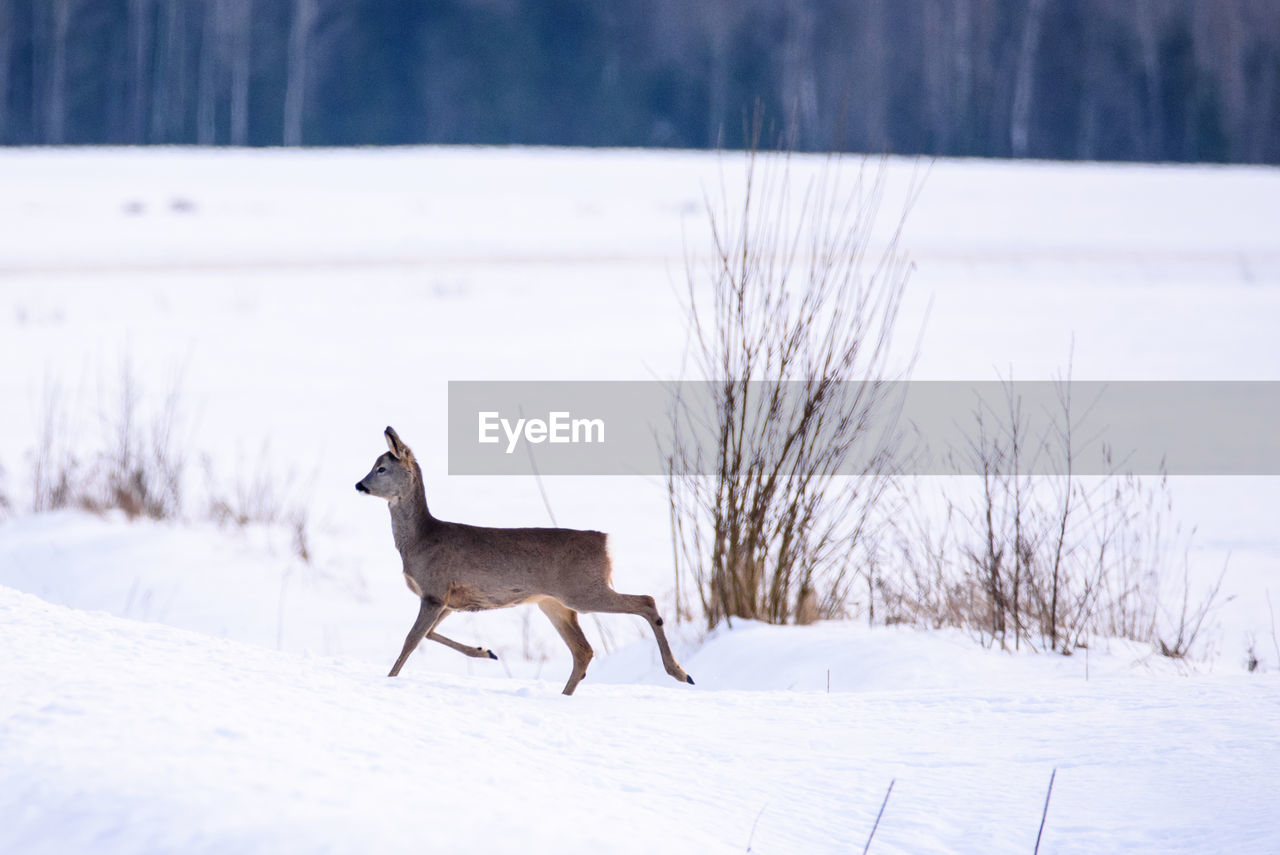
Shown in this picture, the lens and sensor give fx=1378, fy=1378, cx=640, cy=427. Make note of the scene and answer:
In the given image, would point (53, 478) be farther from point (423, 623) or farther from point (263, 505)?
point (423, 623)

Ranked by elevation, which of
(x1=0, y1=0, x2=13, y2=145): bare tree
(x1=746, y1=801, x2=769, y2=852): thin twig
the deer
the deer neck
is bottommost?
(x1=746, y1=801, x2=769, y2=852): thin twig

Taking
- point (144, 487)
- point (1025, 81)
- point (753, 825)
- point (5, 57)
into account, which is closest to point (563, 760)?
point (753, 825)

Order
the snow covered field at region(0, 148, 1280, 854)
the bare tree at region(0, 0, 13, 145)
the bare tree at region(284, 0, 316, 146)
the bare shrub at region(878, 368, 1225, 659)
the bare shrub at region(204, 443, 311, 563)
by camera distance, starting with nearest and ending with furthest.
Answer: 1. the snow covered field at region(0, 148, 1280, 854)
2. the bare shrub at region(878, 368, 1225, 659)
3. the bare shrub at region(204, 443, 311, 563)
4. the bare tree at region(0, 0, 13, 145)
5. the bare tree at region(284, 0, 316, 146)

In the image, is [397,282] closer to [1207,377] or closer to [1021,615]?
[1207,377]

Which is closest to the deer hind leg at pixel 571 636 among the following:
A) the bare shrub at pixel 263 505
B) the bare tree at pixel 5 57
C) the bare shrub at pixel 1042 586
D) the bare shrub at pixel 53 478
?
the bare shrub at pixel 1042 586

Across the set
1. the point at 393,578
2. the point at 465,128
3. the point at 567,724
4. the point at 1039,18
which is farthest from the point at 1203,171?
the point at 567,724

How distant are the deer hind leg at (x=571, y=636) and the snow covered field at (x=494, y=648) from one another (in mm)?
80

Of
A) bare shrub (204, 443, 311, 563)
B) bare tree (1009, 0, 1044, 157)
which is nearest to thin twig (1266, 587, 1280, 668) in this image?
bare shrub (204, 443, 311, 563)

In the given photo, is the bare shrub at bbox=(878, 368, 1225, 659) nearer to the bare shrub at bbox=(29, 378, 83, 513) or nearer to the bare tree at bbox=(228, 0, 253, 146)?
the bare shrub at bbox=(29, 378, 83, 513)

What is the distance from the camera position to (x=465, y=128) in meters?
38.1

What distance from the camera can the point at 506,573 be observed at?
11.7ft

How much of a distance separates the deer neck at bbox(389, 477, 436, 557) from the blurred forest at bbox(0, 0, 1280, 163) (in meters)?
30.9

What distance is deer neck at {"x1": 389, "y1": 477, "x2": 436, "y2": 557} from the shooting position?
12.0 ft

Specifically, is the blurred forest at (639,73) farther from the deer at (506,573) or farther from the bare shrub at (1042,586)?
the deer at (506,573)
